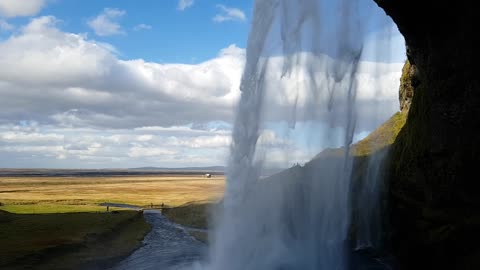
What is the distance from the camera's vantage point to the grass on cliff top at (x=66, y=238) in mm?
43375

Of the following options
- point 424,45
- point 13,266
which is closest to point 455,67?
point 424,45

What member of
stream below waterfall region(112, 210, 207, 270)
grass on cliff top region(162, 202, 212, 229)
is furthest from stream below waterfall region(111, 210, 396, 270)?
grass on cliff top region(162, 202, 212, 229)

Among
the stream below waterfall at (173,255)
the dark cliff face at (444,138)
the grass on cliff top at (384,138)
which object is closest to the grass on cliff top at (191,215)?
the stream below waterfall at (173,255)

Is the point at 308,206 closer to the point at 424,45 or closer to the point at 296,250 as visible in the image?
the point at 296,250

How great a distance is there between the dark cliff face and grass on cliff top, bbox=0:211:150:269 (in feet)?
107

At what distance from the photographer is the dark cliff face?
2512cm

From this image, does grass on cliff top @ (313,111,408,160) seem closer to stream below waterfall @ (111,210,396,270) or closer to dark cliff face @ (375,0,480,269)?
dark cliff face @ (375,0,480,269)

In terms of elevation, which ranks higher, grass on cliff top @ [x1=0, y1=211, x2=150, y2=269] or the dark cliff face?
the dark cliff face

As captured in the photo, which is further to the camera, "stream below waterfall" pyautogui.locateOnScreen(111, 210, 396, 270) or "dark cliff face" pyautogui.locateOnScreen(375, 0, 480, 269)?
"stream below waterfall" pyautogui.locateOnScreen(111, 210, 396, 270)

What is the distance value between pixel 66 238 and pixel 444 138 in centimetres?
4458

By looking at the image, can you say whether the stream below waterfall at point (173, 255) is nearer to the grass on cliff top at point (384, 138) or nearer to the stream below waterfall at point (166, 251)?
the stream below waterfall at point (166, 251)

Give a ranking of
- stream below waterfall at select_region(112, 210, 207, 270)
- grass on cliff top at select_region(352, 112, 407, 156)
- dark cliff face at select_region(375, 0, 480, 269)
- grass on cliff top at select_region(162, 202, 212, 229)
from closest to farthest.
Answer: dark cliff face at select_region(375, 0, 480, 269) < stream below waterfall at select_region(112, 210, 207, 270) < grass on cliff top at select_region(352, 112, 407, 156) < grass on cliff top at select_region(162, 202, 212, 229)

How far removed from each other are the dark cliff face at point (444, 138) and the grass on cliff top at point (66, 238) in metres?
32.5

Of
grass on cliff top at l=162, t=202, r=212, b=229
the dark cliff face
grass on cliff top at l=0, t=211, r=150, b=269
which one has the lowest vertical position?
grass on cliff top at l=162, t=202, r=212, b=229
